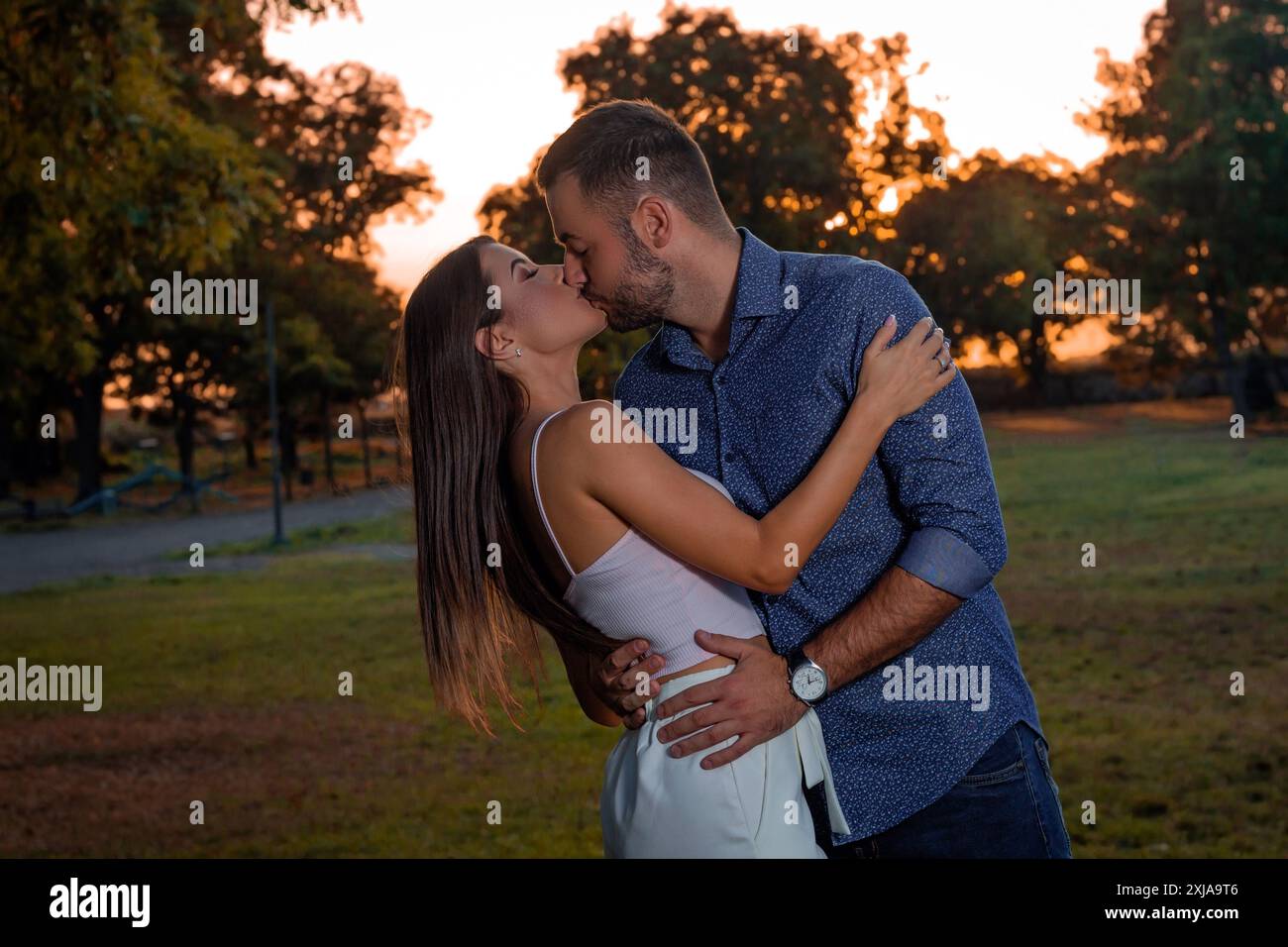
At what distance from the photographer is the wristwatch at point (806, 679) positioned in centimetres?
270

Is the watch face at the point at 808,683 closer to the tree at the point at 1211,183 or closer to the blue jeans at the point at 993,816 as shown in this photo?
the blue jeans at the point at 993,816

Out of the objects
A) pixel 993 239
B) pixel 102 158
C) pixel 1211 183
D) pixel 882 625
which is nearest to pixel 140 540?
pixel 102 158

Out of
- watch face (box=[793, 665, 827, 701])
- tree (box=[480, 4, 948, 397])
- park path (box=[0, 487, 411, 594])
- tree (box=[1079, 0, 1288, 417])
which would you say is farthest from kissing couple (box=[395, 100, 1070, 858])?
tree (box=[1079, 0, 1288, 417])

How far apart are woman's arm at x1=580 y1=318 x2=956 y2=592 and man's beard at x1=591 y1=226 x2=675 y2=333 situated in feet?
1.05

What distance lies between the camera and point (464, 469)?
2.97 meters

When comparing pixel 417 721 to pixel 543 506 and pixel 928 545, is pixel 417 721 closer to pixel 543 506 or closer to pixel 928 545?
pixel 543 506

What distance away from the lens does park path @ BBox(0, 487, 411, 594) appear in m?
21.6

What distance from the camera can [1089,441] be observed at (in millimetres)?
37844

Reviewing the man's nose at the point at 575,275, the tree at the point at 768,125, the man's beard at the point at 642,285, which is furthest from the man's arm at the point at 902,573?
the tree at the point at 768,125

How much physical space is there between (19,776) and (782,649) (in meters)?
8.17

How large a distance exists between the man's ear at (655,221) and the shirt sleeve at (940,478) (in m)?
0.45

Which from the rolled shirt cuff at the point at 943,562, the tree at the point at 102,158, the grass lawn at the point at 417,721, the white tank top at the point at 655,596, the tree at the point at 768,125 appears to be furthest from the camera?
the tree at the point at 768,125
